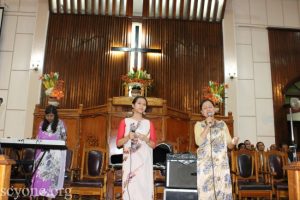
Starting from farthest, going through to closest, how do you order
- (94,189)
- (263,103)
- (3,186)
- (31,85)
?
(263,103)
(31,85)
(94,189)
(3,186)

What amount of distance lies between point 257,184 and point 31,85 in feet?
17.8

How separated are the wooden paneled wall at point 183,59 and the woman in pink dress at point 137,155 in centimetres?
475

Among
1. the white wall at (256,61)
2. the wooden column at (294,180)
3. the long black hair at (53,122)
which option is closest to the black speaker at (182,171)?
the wooden column at (294,180)

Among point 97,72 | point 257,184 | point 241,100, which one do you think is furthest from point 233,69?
point 257,184

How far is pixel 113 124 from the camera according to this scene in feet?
18.6

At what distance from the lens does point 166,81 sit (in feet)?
25.0

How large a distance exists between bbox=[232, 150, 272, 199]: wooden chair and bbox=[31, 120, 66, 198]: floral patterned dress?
232 cm

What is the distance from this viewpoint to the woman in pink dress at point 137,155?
8.77 feet

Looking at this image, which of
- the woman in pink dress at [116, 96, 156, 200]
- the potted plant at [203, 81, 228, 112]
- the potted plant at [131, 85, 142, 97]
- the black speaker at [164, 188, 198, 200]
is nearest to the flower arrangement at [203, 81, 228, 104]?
the potted plant at [203, 81, 228, 112]

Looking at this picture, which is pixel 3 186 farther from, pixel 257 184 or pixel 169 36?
pixel 169 36

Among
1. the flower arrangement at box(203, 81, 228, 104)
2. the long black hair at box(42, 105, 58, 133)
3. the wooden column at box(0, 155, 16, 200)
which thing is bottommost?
the wooden column at box(0, 155, 16, 200)

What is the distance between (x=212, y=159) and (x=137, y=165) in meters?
0.64

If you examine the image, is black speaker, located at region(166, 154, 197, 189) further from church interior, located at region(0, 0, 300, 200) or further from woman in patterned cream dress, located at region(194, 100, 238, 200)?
church interior, located at region(0, 0, 300, 200)

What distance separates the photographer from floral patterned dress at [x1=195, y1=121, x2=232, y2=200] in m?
2.55
